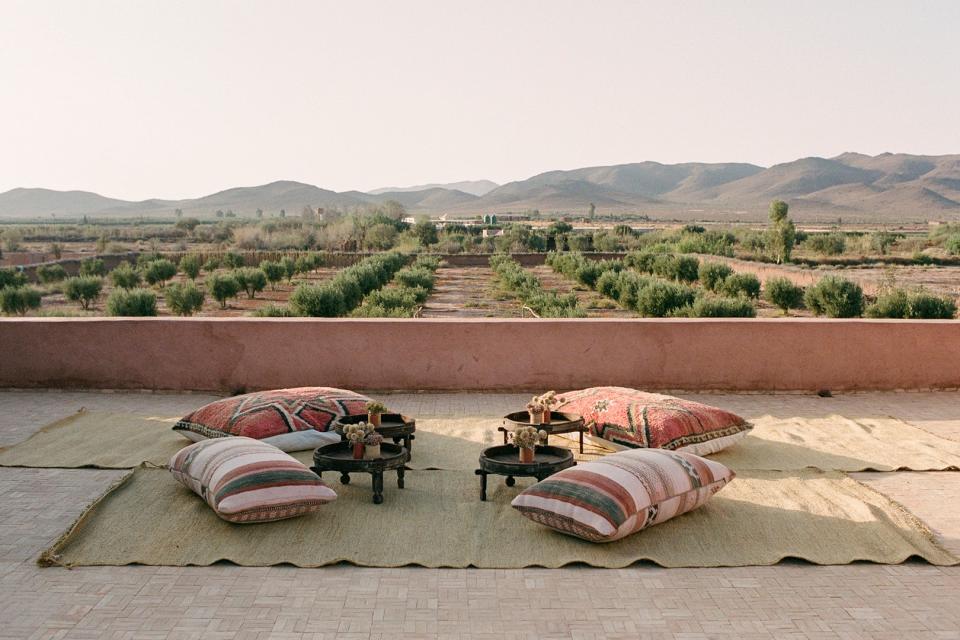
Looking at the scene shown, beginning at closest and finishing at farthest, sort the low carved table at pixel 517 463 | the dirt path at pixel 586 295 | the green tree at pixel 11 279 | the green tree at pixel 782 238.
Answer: the low carved table at pixel 517 463, the dirt path at pixel 586 295, the green tree at pixel 11 279, the green tree at pixel 782 238

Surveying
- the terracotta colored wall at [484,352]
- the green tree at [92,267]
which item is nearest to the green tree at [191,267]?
the green tree at [92,267]

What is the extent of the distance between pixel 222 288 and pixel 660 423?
2142 centimetres

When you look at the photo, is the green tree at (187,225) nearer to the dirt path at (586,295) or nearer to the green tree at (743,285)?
the dirt path at (586,295)

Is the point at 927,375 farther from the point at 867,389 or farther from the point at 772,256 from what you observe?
the point at 772,256

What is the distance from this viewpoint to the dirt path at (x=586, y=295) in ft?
74.9

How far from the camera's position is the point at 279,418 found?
6129mm

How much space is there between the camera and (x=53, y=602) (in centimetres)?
392

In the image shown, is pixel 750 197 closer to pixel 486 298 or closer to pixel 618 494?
pixel 486 298

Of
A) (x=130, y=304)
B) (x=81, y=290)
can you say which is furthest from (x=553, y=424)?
(x=81, y=290)

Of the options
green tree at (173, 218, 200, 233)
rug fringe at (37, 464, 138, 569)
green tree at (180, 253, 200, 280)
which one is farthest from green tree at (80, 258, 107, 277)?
green tree at (173, 218, 200, 233)

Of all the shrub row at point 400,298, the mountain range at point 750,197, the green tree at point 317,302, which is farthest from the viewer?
the mountain range at point 750,197

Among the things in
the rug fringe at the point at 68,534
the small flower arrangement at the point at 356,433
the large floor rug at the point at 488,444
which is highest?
the small flower arrangement at the point at 356,433

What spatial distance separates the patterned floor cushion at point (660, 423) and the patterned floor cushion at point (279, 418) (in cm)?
162

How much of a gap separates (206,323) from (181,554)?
4.00 meters
